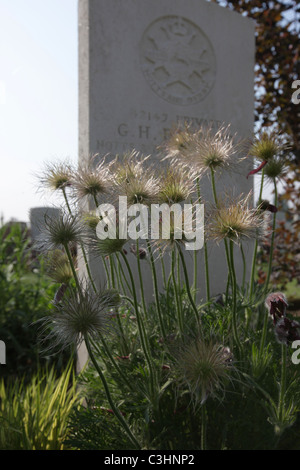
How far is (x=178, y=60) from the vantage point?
3.47 m

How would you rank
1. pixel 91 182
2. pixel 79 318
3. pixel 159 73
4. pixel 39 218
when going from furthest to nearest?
pixel 159 73 < pixel 39 218 < pixel 91 182 < pixel 79 318

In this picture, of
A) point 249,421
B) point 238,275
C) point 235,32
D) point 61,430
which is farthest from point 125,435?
point 235,32

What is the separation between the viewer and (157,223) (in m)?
1.21

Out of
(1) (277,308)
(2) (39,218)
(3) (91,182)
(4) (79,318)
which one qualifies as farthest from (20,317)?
(1) (277,308)

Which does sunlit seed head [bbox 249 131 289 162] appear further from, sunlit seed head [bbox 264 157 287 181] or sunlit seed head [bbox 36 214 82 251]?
sunlit seed head [bbox 36 214 82 251]

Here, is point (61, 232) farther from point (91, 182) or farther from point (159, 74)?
point (159, 74)

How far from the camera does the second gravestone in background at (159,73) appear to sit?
303 centimetres

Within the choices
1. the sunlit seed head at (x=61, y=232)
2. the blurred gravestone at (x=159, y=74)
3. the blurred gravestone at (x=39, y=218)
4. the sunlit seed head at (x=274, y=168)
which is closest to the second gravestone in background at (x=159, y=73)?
the blurred gravestone at (x=159, y=74)

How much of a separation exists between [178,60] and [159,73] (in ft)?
0.75

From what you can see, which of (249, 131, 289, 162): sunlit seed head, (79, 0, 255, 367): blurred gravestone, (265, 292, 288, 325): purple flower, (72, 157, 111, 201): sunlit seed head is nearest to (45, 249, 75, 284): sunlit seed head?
(72, 157, 111, 201): sunlit seed head

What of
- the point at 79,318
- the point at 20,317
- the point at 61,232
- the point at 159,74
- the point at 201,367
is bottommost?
the point at 20,317

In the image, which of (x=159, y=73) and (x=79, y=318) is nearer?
(x=79, y=318)

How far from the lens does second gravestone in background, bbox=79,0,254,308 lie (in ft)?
9.94
